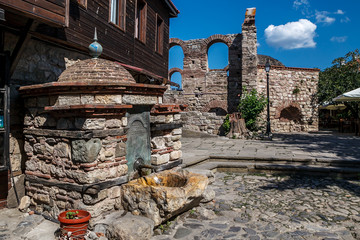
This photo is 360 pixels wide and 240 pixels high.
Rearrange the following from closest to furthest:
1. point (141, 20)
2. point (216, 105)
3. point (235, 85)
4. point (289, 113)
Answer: point (141, 20) → point (235, 85) → point (216, 105) → point (289, 113)

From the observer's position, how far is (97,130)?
354 cm

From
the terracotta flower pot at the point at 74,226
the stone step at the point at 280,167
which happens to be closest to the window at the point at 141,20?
the stone step at the point at 280,167

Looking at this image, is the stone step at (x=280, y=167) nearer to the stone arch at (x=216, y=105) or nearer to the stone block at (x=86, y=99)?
the stone block at (x=86, y=99)

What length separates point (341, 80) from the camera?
716 inches

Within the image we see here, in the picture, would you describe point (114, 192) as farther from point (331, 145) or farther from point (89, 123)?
point (331, 145)

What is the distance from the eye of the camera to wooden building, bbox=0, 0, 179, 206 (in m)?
4.10

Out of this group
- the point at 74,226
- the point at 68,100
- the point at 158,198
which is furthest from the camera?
the point at 68,100

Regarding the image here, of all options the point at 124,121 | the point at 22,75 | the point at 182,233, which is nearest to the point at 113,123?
the point at 124,121

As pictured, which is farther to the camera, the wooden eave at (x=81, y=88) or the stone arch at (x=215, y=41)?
the stone arch at (x=215, y=41)

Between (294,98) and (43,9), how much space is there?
15.8m

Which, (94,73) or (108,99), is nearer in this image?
(108,99)

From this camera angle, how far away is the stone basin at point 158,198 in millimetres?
3428

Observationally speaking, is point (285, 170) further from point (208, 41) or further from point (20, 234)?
point (208, 41)

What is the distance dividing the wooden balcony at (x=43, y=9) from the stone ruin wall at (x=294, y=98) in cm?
1410
